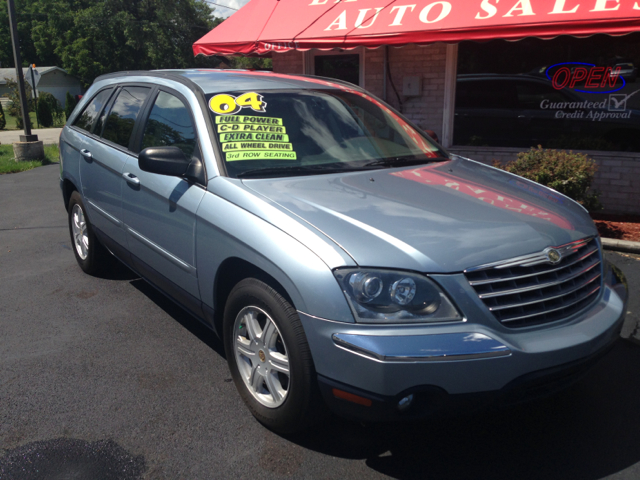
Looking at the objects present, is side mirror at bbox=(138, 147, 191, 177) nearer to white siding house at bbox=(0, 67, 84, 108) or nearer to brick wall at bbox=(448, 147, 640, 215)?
brick wall at bbox=(448, 147, 640, 215)

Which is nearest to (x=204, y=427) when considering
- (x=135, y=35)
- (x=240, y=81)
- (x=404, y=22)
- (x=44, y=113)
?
(x=240, y=81)

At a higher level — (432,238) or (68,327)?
(432,238)

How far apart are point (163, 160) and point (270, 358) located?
1252 mm

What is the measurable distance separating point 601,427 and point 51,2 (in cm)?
8527

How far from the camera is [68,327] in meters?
4.18

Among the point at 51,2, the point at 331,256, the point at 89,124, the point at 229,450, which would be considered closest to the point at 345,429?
the point at 229,450

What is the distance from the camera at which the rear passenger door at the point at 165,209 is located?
3248mm

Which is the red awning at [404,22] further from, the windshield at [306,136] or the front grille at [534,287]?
the front grille at [534,287]

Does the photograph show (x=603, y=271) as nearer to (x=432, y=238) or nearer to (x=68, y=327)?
(x=432, y=238)

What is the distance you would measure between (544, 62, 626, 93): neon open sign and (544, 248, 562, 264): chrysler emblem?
6.42 meters

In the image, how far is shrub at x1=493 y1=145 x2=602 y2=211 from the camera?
6.42m

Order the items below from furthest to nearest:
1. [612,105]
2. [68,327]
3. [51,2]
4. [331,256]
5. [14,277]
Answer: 1. [51,2]
2. [612,105]
3. [14,277]
4. [68,327]
5. [331,256]

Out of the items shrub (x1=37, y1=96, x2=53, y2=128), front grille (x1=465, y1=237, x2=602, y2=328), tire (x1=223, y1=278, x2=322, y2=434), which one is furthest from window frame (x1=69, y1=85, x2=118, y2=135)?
shrub (x1=37, y1=96, x2=53, y2=128)

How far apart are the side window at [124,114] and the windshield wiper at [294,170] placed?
1408mm
